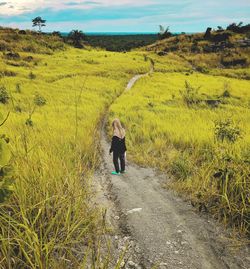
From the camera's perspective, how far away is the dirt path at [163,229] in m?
4.87

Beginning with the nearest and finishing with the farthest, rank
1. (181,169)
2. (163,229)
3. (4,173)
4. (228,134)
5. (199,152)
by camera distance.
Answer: (4,173) < (163,229) < (181,169) < (199,152) < (228,134)

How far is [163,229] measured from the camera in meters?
5.64

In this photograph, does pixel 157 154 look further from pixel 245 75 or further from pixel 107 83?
pixel 245 75

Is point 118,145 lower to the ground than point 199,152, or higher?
higher

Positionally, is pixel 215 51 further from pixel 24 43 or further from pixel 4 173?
pixel 4 173

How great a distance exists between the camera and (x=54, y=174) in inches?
194

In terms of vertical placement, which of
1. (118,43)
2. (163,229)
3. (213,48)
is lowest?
(163,229)

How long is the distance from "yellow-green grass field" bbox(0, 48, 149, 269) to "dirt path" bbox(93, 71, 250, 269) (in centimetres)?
A: 68

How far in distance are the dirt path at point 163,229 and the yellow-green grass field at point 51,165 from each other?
2.24ft

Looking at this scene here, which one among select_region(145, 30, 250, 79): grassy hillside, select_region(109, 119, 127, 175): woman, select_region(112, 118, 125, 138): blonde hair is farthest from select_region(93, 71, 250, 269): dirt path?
select_region(145, 30, 250, 79): grassy hillside

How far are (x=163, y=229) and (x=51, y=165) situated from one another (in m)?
1.99

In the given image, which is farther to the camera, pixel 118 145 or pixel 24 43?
pixel 24 43

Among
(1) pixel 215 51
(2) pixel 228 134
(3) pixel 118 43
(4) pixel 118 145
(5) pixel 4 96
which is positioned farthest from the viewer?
(3) pixel 118 43

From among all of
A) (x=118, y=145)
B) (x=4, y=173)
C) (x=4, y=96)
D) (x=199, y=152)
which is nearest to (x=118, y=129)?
(x=118, y=145)
